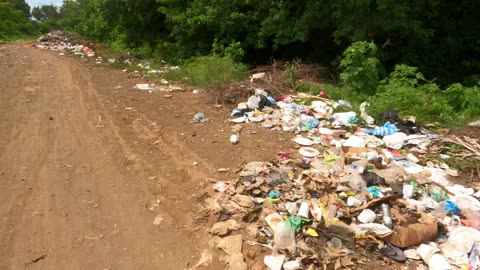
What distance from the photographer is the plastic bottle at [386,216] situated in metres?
2.79

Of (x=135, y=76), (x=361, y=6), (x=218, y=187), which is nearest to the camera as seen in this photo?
(x=218, y=187)

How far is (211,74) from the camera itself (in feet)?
23.1

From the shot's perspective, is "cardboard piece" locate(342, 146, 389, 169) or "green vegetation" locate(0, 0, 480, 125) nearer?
"cardboard piece" locate(342, 146, 389, 169)

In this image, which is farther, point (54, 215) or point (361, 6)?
point (361, 6)

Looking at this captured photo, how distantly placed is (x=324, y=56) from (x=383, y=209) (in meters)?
7.38

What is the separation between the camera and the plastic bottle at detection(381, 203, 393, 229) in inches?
110

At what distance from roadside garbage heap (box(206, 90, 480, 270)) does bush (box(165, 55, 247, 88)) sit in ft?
9.64

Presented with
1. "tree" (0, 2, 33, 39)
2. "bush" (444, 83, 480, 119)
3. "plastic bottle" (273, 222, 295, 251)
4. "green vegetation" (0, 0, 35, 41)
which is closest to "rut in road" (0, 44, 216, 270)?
"plastic bottle" (273, 222, 295, 251)

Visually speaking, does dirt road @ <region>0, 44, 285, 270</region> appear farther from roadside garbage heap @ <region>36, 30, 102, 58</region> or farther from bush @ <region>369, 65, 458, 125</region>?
roadside garbage heap @ <region>36, 30, 102, 58</region>

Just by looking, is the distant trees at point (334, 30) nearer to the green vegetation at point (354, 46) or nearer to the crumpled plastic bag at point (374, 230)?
the green vegetation at point (354, 46)

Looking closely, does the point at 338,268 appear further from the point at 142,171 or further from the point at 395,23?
the point at 395,23

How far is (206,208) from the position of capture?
120 inches

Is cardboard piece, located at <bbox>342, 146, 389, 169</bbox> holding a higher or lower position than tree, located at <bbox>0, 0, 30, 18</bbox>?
lower

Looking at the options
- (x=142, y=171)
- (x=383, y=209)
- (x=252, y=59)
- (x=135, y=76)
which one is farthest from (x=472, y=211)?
(x=252, y=59)
